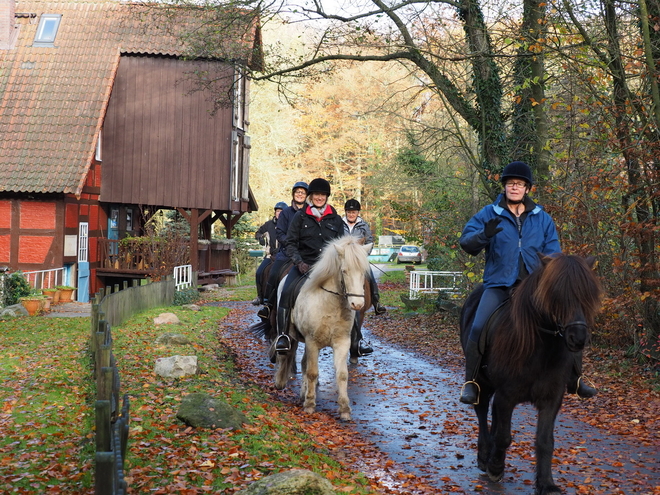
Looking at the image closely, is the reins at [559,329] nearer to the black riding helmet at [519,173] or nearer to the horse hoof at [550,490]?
the horse hoof at [550,490]

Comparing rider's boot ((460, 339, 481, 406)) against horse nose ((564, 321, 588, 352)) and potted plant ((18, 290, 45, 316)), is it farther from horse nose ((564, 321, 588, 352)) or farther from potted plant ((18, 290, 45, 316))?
potted plant ((18, 290, 45, 316))

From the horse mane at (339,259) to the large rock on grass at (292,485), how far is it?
12.0 feet

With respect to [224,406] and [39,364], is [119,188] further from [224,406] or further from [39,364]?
[224,406]

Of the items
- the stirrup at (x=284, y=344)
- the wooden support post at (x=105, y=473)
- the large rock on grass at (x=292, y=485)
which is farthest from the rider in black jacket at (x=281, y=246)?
the wooden support post at (x=105, y=473)

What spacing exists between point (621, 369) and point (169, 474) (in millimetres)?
8328

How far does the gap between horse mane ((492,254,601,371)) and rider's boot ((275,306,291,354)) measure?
13.4 ft

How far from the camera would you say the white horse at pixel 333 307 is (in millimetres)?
8758

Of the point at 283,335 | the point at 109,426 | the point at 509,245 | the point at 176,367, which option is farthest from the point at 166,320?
the point at 109,426

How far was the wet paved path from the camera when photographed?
6.68 metres

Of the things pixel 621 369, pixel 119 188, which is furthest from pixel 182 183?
pixel 621 369

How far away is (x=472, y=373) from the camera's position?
22.1 feet

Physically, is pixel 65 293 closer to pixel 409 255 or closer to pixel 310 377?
pixel 310 377

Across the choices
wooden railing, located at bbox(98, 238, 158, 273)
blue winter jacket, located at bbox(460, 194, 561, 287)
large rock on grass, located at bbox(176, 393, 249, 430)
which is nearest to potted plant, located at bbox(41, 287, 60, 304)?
wooden railing, located at bbox(98, 238, 158, 273)

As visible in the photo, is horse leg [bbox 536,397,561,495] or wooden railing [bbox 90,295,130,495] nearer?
wooden railing [bbox 90,295,130,495]
